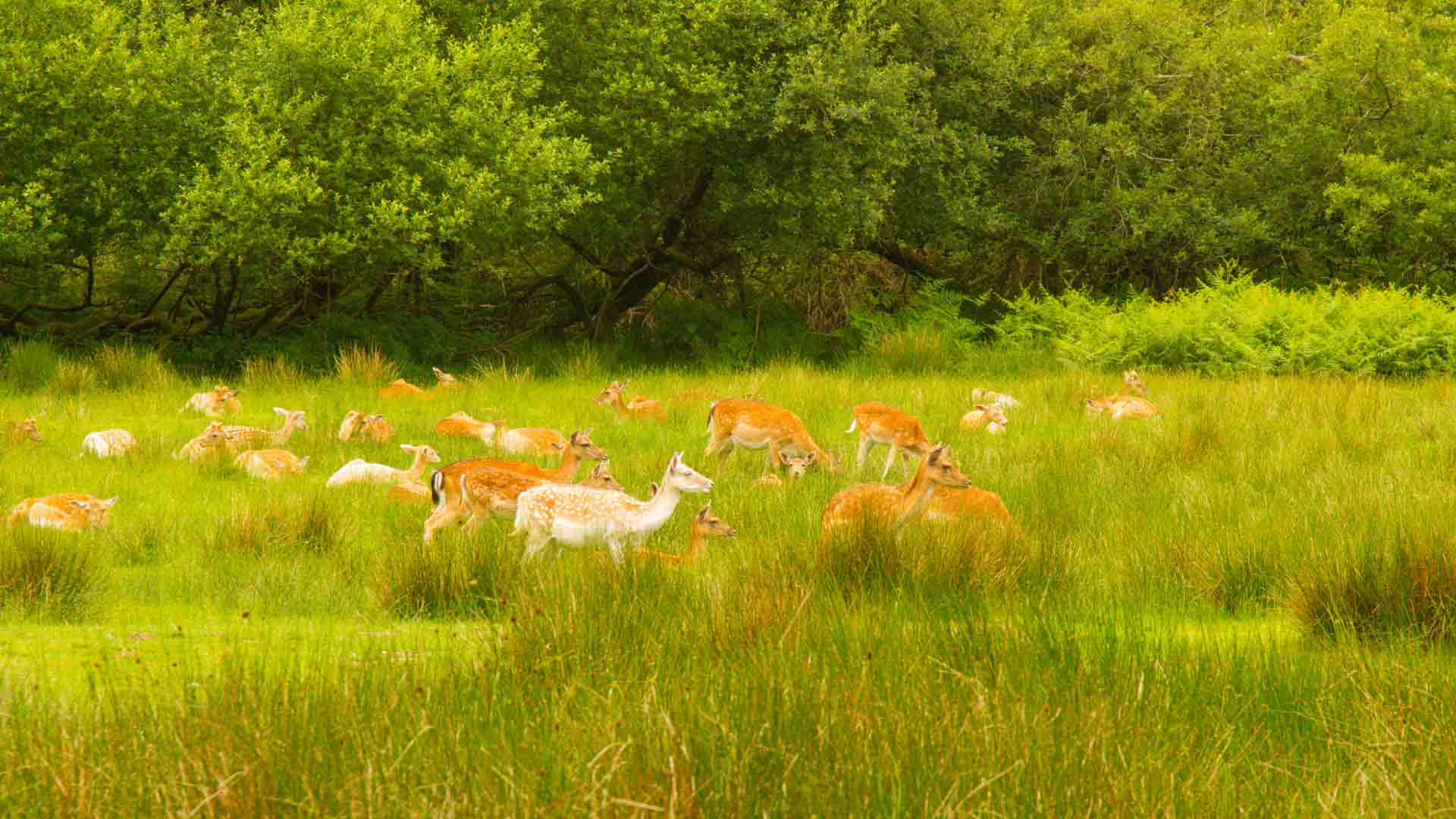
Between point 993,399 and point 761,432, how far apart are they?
516cm

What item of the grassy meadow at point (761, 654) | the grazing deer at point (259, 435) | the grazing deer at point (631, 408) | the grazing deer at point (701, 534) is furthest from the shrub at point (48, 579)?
the grazing deer at point (631, 408)

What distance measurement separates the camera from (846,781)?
374cm

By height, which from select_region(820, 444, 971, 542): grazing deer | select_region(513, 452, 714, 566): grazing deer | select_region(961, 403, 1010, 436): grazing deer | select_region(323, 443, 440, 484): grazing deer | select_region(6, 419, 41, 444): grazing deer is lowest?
select_region(6, 419, 41, 444): grazing deer

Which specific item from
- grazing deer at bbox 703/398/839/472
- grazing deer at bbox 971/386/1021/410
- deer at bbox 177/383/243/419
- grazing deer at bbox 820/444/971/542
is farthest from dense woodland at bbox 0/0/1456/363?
grazing deer at bbox 820/444/971/542

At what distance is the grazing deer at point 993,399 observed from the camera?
15.2m

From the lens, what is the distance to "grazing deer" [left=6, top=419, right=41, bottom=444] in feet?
39.5

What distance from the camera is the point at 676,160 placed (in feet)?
73.8

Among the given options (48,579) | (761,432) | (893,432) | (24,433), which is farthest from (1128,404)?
(48,579)

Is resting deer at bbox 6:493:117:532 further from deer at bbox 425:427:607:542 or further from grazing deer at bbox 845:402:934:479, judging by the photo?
grazing deer at bbox 845:402:934:479

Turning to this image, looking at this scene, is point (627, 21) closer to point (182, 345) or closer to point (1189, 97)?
point (182, 345)

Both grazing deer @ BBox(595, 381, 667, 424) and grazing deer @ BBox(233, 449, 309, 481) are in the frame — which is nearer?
grazing deer @ BBox(233, 449, 309, 481)

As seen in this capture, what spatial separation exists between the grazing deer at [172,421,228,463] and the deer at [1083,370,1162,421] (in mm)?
8237

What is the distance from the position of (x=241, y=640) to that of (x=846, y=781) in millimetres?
2602

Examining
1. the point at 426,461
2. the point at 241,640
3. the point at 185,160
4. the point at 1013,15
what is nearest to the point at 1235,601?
the point at 241,640
